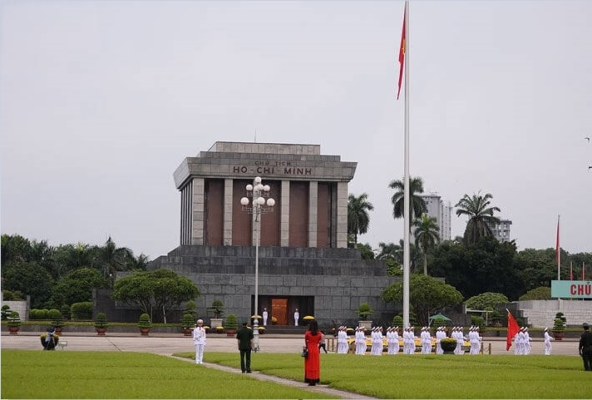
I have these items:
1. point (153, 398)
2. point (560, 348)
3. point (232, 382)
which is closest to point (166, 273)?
point (560, 348)

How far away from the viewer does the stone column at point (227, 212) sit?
263 ft

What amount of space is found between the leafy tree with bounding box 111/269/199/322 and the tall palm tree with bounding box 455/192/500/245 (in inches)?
1962

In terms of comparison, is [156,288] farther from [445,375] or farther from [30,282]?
[445,375]

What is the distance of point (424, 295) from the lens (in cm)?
7006

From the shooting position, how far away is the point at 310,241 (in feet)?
268

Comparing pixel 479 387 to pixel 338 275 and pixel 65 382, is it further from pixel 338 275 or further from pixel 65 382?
pixel 338 275

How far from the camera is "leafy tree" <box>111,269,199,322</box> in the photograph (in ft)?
220

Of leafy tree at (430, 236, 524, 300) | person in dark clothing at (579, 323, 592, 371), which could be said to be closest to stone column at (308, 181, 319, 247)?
leafy tree at (430, 236, 524, 300)

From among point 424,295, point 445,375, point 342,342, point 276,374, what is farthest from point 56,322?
point 445,375

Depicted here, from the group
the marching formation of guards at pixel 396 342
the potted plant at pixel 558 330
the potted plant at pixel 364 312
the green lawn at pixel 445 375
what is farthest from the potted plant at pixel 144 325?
the potted plant at pixel 558 330

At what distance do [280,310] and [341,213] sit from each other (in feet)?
32.4

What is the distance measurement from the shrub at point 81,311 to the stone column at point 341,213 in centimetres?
1903

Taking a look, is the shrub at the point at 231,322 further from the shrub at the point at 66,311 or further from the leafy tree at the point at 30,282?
the leafy tree at the point at 30,282

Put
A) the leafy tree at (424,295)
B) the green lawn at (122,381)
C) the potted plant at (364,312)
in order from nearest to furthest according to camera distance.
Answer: the green lawn at (122,381) → the leafy tree at (424,295) → the potted plant at (364,312)
